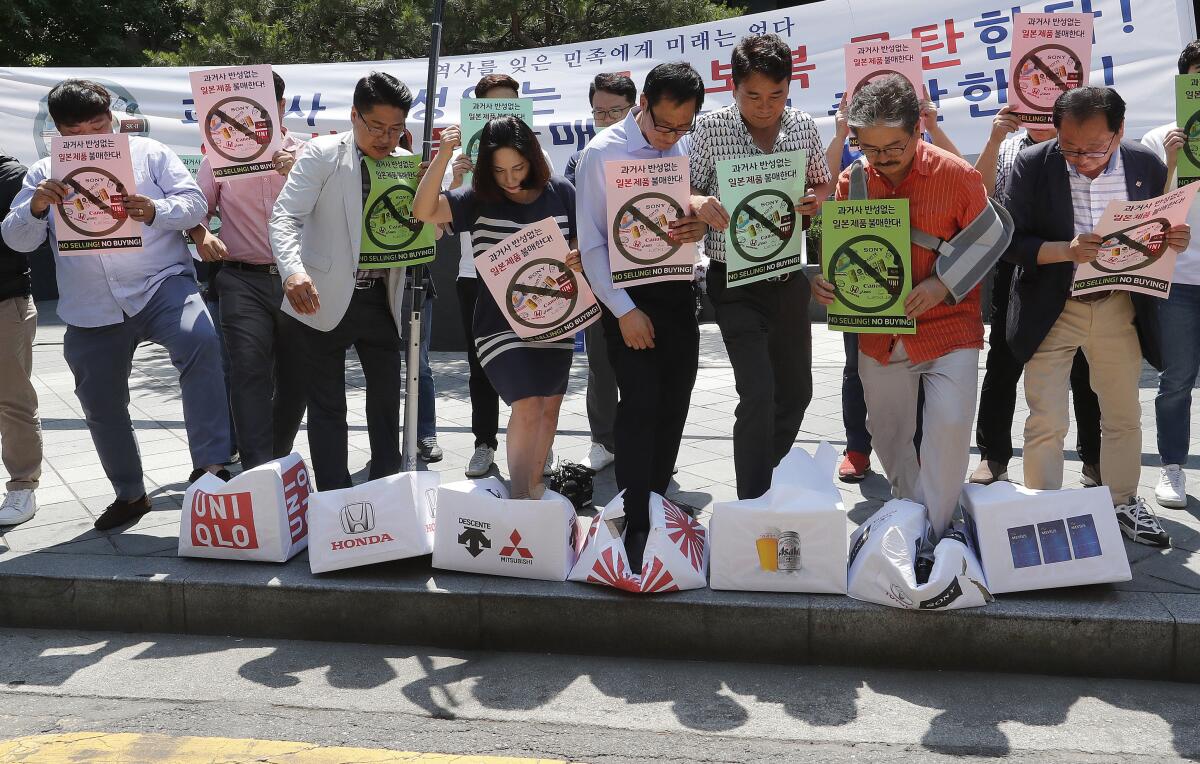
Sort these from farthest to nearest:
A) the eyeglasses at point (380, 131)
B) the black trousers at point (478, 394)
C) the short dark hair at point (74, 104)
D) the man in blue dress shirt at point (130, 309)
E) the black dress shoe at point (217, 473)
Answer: the black trousers at point (478, 394)
the black dress shoe at point (217, 473)
the man in blue dress shirt at point (130, 309)
the short dark hair at point (74, 104)
the eyeglasses at point (380, 131)

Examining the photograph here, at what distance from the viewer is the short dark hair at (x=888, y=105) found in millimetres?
3791

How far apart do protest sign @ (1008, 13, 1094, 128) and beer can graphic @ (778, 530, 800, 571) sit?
2.11 meters

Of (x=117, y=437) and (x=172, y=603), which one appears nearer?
(x=172, y=603)

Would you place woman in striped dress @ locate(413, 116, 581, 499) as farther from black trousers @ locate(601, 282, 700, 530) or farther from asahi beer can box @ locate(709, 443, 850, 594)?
asahi beer can box @ locate(709, 443, 850, 594)

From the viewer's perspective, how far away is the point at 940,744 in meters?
3.25

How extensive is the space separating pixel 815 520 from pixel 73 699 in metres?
2.56

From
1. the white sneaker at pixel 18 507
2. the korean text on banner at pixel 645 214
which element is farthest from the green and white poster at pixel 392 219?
the white sneaker at pixel 18 507

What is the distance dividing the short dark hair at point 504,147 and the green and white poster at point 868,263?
1135 millimetres

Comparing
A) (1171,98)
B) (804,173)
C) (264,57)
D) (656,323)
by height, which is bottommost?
(656,323)

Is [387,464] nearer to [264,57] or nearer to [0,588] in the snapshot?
[0,588]

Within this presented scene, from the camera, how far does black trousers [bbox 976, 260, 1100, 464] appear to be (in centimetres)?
493

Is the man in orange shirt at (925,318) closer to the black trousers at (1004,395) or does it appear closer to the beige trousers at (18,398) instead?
the black trousers at (1004,395)

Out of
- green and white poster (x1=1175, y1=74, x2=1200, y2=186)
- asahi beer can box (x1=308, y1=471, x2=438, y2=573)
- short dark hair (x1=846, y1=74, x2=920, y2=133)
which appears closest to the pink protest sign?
asahi beer can box (x1=308, y1=471, x2=438, y2=573)

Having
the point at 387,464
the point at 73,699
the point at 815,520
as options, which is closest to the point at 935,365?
the point at 815,520
